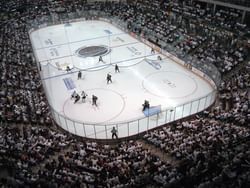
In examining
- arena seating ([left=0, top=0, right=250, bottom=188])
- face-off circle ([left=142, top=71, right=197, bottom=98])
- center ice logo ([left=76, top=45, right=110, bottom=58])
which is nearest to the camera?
arena seating ([left=0, top=0, right=250, bottom=188])

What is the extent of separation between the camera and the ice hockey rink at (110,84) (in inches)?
723

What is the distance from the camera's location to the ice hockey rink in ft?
60.2

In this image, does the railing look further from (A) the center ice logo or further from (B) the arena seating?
(A) the center ice logo

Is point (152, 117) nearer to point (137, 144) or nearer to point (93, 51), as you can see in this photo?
point (137, 144)

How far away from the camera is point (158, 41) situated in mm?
29219

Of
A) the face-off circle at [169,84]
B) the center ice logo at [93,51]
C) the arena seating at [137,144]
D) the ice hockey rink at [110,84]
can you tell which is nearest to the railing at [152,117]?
the ice hockey rink at [110,84]

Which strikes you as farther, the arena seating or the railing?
the railing

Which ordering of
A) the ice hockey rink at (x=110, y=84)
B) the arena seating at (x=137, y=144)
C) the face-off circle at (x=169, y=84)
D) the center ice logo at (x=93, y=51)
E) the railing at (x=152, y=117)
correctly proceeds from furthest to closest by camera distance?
the center ice logo at (x=93, y=51)
the face-off circle at (x=169, y=84)
the ice hockey rink at (x=110, y=84)
the railing at (x=152, y=117)
the arena seating at (x=137, y=144)

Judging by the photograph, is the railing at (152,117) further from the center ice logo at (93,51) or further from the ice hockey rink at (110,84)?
the center ice logo at (93,51)

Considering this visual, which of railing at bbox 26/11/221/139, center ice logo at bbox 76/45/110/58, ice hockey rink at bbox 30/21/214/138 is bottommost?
center ice logo at bbox 76/45/110/58

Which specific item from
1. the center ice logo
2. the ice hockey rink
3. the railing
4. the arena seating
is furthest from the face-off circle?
the center ice logo

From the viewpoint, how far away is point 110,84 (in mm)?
22719

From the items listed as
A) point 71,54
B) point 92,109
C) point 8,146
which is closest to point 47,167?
point 8,146

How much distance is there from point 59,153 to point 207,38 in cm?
2047
